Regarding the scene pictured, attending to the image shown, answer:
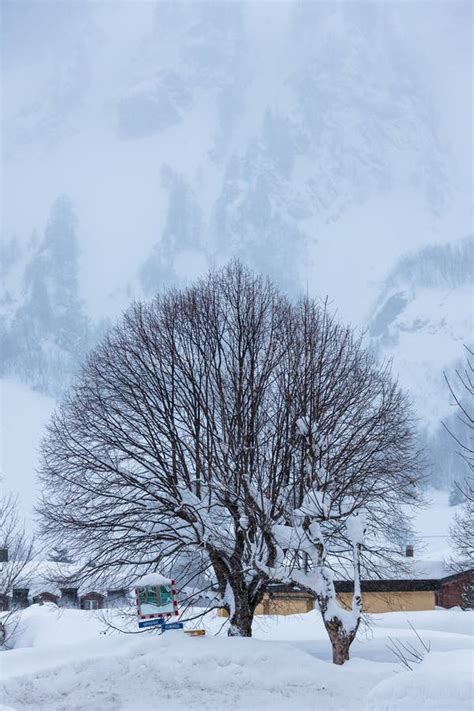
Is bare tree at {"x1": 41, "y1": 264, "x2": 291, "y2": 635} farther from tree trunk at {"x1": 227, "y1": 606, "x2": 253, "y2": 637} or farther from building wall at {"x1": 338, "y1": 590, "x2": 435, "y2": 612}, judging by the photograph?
building wall at {"x1": 338, "y1": 590, "x2": 435, "y2": 612}

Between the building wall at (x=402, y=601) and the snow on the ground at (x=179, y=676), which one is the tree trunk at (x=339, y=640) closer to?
the snow on the ground at (x=179, y=676)

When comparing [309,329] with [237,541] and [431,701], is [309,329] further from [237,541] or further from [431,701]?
[431,701]

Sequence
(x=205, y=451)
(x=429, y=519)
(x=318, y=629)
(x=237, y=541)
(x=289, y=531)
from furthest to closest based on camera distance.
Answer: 1. (x=429, y=519)
2. (x=318, y=629)
3. (x=205, y=451)
4. (x=237, y=541)
5. (x=289, y=531)

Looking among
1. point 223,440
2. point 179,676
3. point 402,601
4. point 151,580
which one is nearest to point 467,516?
point 402,601

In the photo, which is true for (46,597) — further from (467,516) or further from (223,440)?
(223,440)

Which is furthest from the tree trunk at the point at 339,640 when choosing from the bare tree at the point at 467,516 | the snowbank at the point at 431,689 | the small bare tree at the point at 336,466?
the snowbank at the point at 431,689

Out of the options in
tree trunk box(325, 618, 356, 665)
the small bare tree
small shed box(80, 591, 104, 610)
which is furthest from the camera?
small shed box(80, 591, 104, 610)

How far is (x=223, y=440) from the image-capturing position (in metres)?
21.9

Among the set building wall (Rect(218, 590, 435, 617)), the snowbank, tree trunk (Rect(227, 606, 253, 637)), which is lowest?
the snowbank

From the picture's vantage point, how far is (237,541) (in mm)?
21766

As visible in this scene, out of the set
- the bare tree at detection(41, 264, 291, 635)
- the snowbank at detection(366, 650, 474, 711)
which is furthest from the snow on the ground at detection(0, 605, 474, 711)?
the snowbank at detection(366, 650, 474, 711)

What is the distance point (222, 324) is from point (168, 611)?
884 cm

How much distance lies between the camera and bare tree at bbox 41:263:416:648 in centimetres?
2100

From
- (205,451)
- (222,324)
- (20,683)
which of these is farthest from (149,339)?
(20,683)
